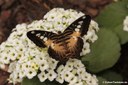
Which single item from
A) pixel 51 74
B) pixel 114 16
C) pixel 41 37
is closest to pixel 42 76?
pixel 51 74

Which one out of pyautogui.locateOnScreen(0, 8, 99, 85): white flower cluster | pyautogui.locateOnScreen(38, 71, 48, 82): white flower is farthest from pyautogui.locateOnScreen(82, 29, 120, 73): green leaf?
pyautogui.locateOnScreen(38, 71, 48, 82): white flower

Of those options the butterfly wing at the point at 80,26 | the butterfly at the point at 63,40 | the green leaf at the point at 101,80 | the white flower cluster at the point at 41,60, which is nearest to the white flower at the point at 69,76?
the white flower cluster at the point at 41,60

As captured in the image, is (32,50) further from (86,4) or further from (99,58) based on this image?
(86,4)

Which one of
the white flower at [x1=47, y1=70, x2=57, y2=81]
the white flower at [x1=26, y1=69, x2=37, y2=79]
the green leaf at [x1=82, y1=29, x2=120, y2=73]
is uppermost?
the green leaf at [x1=82, y1=29, x2=120, y2=73]

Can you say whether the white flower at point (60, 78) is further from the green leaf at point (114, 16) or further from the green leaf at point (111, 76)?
the green leaf at point (114, 16)

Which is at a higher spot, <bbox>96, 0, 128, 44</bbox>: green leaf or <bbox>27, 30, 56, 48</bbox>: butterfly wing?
<bbox>96, 0, 128, 44</bbox>: green leaf

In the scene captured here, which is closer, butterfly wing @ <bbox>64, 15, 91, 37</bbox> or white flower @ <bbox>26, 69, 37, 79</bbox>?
white flower @ <bbox>26, 69, 37, 79</bbox>

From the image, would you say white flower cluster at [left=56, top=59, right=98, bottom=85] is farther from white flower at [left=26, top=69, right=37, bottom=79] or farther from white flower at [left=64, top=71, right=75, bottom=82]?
white flower at [left=26, top=69, right=37, bottom=79]
